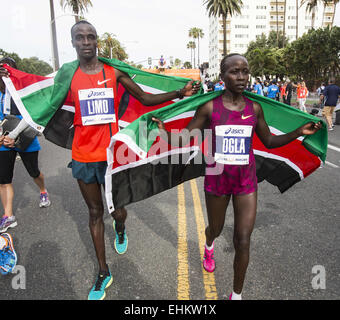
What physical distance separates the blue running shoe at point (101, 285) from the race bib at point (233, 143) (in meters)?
1.59

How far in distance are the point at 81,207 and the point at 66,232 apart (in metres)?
0.88

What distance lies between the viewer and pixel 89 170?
2.76m

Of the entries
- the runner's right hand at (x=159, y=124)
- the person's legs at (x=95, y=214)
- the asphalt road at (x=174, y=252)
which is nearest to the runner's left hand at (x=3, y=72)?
the person's legs at (x=95, y=214)

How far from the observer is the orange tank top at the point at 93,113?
2.71 meters

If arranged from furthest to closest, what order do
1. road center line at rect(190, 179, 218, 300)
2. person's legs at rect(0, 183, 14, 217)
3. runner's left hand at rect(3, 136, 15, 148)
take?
1. person's legs at rect(0, 183, 14, 217)
2. runner's left hand at rect(3, 136, 15, 148)
3. road center line at rect(190, 179, 218, 300)

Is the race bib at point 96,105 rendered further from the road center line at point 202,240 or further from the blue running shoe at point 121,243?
the road center line at point 202,240

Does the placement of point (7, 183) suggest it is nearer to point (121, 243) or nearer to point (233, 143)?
point (121, 243)

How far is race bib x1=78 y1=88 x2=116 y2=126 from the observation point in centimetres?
271

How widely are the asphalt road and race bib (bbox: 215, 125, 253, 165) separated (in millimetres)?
1262

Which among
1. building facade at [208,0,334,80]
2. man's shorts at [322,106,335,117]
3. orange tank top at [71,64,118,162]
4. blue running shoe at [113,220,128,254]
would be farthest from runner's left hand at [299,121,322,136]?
building facade at [208,0,334,80]

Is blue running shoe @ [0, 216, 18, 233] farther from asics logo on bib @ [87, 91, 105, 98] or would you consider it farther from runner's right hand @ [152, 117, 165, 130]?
runner's right hand @ [152, 117, 165, 130]

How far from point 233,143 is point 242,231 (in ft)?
2.47

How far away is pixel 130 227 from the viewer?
4074 millimetres
